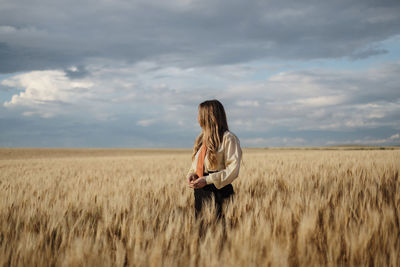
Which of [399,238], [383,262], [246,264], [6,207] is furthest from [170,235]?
[6,207]

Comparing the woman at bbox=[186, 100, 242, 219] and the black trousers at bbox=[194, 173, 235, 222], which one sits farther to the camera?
the black trousers at bbox=[194, 173, 235, 222]

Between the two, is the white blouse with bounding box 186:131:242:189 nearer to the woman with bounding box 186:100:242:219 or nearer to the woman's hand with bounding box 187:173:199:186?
the woman with bounding box 186:100:242:219

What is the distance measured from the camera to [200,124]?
2855 millimetres

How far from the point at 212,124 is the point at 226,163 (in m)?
0.40

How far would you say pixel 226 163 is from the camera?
9.05 feet

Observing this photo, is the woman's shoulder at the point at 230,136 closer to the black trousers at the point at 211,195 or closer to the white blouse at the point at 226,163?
the white blouse at the point at 226,163

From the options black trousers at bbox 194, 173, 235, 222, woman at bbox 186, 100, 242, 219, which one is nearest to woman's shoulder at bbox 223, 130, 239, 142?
woman at bbox 186, 100, 242, 219

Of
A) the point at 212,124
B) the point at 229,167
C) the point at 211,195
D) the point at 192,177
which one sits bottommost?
the point at 211,195

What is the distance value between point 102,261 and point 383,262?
59.6 inches

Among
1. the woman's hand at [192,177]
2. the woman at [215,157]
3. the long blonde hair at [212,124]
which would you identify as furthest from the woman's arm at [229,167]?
the woman's hand at [192,177]

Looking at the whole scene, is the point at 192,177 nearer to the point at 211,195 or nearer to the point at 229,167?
the point at 211,195

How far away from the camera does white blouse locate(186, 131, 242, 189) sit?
105 inches

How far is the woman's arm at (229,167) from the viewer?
265 cm

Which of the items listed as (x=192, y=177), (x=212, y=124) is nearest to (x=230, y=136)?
(x=212, y=124)
